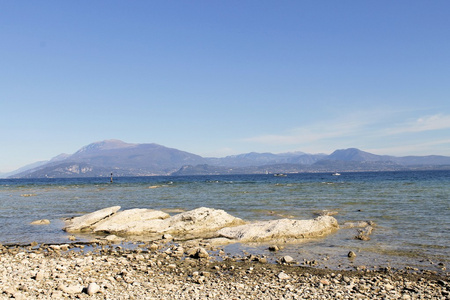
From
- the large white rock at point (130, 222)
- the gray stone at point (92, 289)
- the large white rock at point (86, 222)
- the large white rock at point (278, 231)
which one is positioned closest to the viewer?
the gray stone at point (92, 289)

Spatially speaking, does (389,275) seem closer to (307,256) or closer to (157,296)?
(307,256)

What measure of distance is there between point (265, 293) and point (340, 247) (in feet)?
27.2

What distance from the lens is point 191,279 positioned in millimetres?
12609

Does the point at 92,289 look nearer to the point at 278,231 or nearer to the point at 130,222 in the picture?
the point at 278,231

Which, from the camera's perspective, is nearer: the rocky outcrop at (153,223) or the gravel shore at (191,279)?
the gravel shore at (191,279)

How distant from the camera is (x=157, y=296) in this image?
10.8 metres

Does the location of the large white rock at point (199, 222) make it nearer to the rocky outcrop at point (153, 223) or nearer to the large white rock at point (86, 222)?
the rocky outcrop at point (153, 223)

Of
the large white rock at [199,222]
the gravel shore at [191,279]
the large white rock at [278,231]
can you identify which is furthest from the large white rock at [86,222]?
the large white rock at [278,231]

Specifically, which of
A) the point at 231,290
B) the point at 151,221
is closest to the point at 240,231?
the point at 151,221

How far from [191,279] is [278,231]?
8953 mm

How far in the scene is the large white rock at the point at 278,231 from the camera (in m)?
19.8

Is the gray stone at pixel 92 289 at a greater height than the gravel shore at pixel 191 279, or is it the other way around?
the gray stone at pixel 92 289

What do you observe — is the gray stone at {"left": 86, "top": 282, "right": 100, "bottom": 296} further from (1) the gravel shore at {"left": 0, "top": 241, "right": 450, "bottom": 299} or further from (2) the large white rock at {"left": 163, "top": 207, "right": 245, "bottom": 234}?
(2) the large white rock at {"left": 163, "top": 207, "right": 245, "bottom": 234}

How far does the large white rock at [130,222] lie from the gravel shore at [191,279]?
21.6 feet
